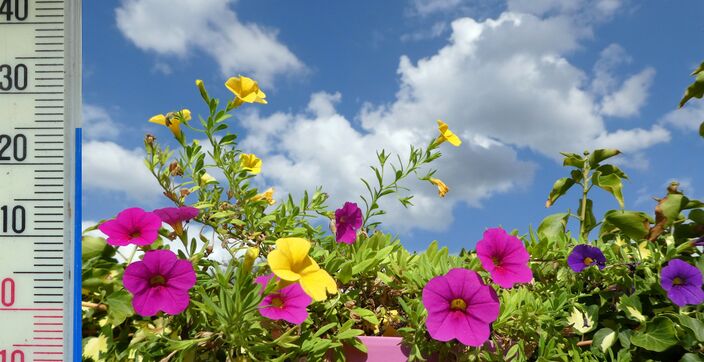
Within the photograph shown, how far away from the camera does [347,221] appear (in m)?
1.76

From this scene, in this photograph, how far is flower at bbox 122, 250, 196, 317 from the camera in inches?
53.8

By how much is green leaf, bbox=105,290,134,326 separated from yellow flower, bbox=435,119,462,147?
3.14 ft

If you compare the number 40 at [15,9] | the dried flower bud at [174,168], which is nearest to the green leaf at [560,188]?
the dried flower bud at [174,168]

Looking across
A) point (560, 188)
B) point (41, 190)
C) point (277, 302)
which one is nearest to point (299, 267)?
point (277, 302)

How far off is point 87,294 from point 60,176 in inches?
10.8

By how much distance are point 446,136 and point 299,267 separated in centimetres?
81

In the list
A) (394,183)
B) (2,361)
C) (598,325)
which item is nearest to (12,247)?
(2,361)

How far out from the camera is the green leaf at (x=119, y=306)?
1.45 metres

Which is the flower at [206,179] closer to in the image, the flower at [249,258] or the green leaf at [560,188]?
the flower at [249,258]

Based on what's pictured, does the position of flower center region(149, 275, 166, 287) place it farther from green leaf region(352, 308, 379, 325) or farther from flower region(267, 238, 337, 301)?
green leaf region(352, 308, 379, 325)

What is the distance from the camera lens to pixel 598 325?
1810 mm

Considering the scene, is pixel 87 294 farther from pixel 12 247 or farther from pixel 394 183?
pixel 394 183

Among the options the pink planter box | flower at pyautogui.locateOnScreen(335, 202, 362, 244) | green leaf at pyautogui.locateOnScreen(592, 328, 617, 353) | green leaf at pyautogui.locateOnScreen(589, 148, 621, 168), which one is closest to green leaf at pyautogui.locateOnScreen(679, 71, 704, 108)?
green leaf at pyautogui.locateOnScreen(589, 148, 621, 168)

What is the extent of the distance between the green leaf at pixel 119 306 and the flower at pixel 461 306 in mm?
610
